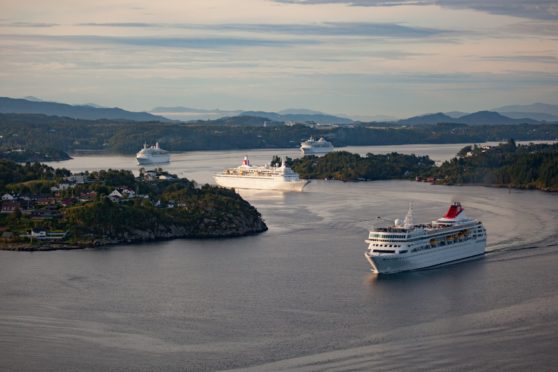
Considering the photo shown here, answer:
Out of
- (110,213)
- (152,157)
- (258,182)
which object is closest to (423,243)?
(110,213)

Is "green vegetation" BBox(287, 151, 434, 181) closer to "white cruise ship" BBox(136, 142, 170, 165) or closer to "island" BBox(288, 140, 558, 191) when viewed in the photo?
"island" BBox(288, 140, 558, 191)

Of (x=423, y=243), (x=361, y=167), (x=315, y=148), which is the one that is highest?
(x=315, y=148)

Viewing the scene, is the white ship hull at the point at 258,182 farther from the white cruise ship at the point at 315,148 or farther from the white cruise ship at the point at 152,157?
the white cruise ship at the point at 315,148

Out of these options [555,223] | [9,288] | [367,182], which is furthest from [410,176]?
[9,288]

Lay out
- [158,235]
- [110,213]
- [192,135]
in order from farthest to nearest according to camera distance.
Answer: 1. [192,135]
2. [158,235]
3. [110,213]

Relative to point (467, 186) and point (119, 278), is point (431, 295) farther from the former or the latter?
point (467, 186)

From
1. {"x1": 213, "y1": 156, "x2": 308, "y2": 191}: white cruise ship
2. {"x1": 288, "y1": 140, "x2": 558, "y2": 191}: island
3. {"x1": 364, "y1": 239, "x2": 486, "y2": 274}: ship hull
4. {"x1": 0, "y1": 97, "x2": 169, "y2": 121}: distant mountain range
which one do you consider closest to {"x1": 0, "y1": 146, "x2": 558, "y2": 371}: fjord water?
{"x1": 364, "y1": 239, "x2": 486, "y2": 274}: ship hull

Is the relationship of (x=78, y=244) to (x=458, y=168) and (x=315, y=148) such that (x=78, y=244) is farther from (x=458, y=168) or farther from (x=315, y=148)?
(x=315, y=148)

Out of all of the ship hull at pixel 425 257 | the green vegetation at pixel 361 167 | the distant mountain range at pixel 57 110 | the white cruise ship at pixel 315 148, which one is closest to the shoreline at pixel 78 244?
the ship hull at pixel 425 257
